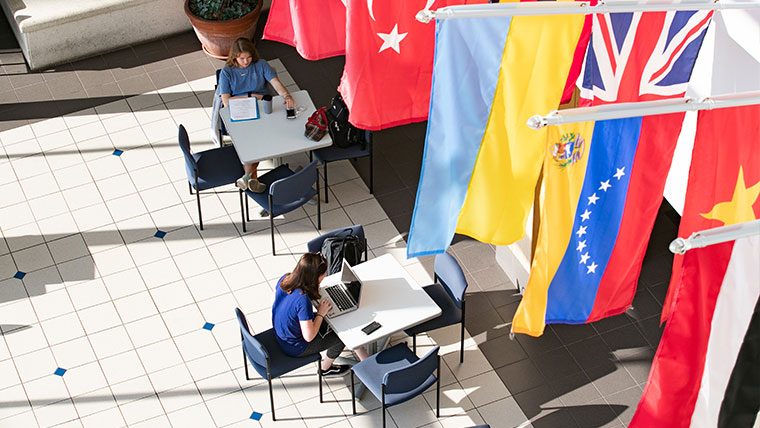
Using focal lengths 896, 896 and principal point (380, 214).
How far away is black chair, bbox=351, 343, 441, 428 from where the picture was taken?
20.0 ft

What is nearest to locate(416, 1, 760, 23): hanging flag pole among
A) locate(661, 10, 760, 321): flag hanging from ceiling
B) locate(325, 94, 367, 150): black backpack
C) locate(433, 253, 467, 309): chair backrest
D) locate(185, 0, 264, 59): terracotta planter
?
locate(661, 10, 760, 321): flag hanging from ceiling

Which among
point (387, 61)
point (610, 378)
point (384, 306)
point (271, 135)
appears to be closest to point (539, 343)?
point (610, 378)

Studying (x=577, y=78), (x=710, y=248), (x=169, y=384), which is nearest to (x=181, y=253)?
(x=169, y=384)

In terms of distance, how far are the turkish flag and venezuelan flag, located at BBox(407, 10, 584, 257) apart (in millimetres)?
1235

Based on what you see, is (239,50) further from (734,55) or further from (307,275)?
(734,55)

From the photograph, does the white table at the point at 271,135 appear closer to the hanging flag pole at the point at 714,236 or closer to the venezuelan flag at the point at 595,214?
the venezuelan flag at the point at 595,214

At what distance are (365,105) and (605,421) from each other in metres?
3.02

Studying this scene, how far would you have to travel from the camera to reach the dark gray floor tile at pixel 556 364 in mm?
7121

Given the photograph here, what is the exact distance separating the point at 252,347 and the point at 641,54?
344cm

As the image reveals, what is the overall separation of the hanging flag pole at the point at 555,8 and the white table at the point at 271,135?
3833mm

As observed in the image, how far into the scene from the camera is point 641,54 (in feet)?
14.9

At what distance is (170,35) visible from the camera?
35.1 feet

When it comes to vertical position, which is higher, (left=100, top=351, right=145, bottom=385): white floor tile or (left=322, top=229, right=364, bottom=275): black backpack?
(left=322, top=229, right=364, bottom=275): black backpack

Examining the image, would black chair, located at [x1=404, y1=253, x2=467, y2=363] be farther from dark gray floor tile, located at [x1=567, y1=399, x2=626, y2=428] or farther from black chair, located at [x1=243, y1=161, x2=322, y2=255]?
black chair, located at [x1=243, y1=161, x2=322, y2=255]
